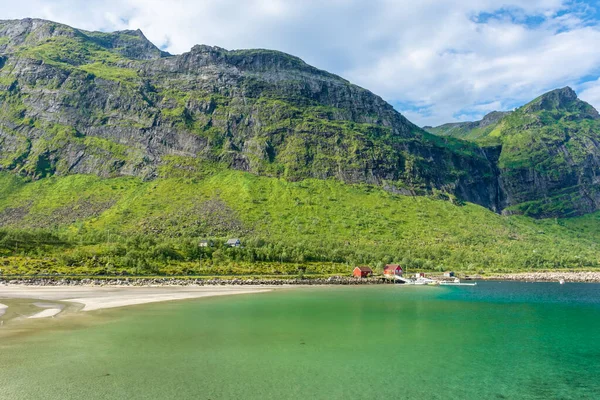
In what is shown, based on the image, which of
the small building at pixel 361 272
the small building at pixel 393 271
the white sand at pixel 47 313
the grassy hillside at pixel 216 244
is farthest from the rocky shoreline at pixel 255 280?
the white sand at pixel 47 313

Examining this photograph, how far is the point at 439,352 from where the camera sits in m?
36.9

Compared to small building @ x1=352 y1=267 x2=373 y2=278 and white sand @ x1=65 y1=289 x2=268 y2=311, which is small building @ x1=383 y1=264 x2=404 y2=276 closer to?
small building @ x1=352 y1=267 x2=373 y2=278

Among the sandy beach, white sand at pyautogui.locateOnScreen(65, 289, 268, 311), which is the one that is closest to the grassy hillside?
the sandy beach

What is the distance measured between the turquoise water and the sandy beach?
8467mm

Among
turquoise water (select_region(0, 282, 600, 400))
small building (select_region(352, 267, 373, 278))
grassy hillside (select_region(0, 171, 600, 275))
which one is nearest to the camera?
turquoise water (select_region(0, 282, 600, 400))

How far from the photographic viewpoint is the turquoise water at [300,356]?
26.1 metres

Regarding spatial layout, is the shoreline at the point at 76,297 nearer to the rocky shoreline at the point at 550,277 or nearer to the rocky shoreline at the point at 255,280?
the rocky shoreline at the point at 255,280

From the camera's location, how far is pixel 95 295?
73.0 meters

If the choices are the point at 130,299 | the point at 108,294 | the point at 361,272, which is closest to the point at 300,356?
the point at 130,299

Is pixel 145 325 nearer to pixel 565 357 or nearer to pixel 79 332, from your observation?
pixel 79 332

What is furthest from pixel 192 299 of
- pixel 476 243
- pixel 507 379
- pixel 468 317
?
pixel 476 243

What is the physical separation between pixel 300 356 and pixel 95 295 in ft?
177

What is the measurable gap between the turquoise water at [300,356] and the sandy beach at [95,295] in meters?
8.47

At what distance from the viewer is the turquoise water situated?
26.1 metres
